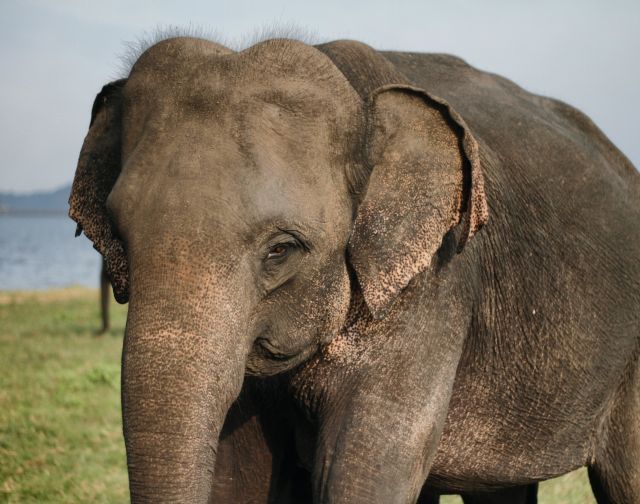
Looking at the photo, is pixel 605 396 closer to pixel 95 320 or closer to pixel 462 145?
pixel 462 145

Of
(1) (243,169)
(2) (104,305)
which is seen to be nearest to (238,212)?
(1) (243,169)

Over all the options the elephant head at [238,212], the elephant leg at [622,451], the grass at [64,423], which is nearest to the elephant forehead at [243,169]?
the elephant head at [238,212]

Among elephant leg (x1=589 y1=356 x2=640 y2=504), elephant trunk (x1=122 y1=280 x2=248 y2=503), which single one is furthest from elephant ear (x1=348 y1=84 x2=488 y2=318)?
elephant leg (x1=589 y1=356 x2=640 y2=504)

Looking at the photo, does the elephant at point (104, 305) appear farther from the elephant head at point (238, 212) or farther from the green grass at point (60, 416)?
the elephant head at point (238, 212)

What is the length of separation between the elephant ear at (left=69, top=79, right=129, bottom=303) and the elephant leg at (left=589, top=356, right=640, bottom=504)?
210 centimetres

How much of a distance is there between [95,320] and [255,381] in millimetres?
10955

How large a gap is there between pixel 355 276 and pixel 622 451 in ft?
5.67

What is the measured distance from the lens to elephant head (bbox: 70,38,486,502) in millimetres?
2609

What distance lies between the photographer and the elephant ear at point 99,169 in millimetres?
3510

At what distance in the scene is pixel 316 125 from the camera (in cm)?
313

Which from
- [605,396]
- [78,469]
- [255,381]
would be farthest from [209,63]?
[78,469]

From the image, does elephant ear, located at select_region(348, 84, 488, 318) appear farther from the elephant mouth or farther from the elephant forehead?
the elephant mouth

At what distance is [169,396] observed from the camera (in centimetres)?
257

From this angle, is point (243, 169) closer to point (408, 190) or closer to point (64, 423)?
point (408, 190)
